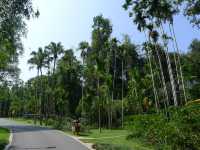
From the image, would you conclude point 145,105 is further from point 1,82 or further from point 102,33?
point 1,82

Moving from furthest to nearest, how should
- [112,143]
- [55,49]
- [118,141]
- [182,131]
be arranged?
[55,49], [118,141], [112,143], [182,131]

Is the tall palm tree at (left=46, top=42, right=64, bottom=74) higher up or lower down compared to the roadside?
higher up

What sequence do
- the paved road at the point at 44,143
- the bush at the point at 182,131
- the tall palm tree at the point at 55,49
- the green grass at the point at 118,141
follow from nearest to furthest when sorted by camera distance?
the bush at the point at 182,131, the green grass at the point at 118,141, the paved road at the point at 44,143, the tall palm tree at the point at 55,49

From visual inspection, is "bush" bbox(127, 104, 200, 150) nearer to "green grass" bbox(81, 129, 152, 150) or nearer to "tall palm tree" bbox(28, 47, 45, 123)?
"green grass" bbox(81, 129, 152, 150)

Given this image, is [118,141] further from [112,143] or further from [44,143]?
[44,143]

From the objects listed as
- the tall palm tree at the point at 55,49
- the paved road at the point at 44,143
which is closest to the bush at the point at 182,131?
the paved road at the point at 44,143

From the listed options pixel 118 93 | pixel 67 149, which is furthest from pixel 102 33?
pixel 67 149

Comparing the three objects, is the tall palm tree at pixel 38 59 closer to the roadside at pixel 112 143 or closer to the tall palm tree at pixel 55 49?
the tall palm tree at pixel 55 49

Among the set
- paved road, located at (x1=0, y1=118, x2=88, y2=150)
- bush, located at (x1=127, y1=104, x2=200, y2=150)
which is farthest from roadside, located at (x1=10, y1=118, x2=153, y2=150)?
bush, located at (x1=127, y1=104, x2=200, y2=150)

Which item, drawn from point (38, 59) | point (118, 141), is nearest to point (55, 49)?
point (38, 59)

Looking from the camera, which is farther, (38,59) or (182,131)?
(38,59)

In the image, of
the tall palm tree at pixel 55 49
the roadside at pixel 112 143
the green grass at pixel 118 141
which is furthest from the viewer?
the tall palm tree at pixel 55 49

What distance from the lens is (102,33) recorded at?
73.4m

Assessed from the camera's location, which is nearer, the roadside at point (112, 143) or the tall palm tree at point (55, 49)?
the roadside at point (112, 143)
